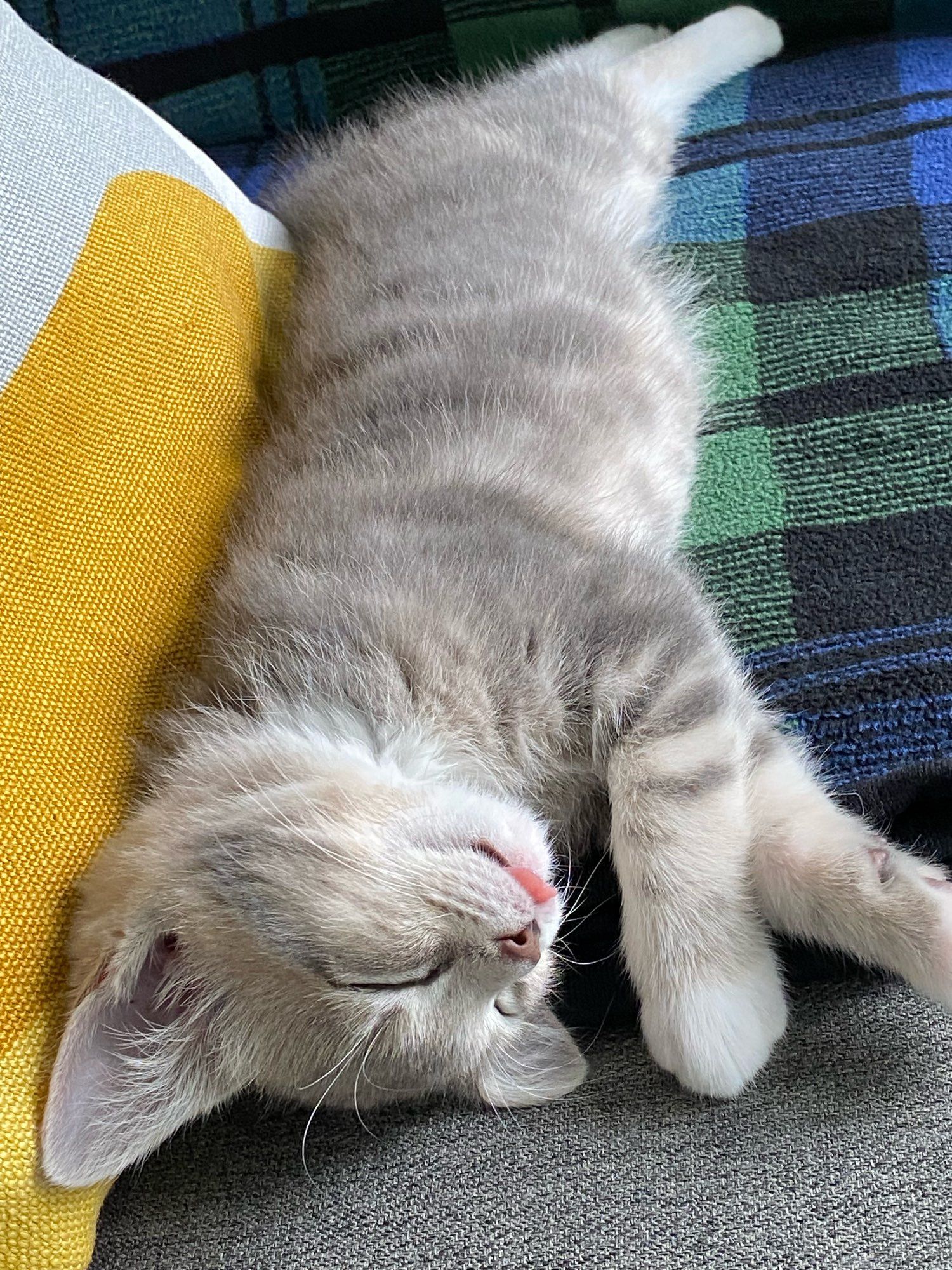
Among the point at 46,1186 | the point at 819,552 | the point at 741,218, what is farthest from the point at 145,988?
the point at 741,218

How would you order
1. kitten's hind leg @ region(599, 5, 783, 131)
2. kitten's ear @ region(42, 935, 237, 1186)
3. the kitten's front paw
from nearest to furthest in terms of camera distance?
kitten's ear @ region(42, 935, 237, 1186), the kitten's front paw, kitten's hind leg @ region(599, 5, 783, 131)

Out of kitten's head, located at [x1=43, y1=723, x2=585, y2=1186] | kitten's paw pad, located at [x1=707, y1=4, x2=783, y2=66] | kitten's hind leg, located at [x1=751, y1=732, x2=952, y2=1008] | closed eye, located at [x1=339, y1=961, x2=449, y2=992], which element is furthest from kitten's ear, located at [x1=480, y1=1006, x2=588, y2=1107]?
kitten's paw pad, located at [x1=707, y1=4, x2=783, y2=66]

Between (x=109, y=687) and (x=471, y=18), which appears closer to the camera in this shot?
(x=109, y=687)

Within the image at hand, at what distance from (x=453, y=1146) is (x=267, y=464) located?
689 millimetres

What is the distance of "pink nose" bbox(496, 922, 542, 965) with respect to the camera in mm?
854

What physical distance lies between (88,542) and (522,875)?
0.47 metres

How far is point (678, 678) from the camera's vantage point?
0.98 metres

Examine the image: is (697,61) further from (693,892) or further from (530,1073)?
(530,1073)

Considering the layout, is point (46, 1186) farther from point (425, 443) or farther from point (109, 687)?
point (425, 443)

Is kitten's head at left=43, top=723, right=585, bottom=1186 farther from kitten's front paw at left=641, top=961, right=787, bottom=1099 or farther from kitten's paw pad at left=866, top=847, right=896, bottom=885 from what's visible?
kitten's paw pad at left=866, top=847, right=896, bottom=885

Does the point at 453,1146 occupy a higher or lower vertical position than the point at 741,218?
lower

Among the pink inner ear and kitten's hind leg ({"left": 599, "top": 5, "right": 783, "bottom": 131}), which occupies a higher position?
kitten's hind leg ({"left": 599, "top": 5, "right": 783, "bottom": 131})

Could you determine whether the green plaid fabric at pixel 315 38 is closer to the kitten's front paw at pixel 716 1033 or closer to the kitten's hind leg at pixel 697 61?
the kitten's hind leg at pixel 697 61

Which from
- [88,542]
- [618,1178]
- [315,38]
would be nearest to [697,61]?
[315,38]
